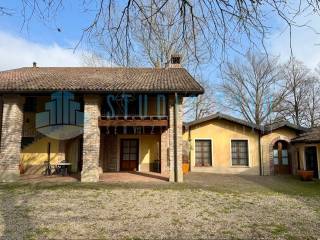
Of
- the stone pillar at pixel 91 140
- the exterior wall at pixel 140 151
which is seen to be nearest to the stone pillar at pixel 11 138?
the stone pillar at pixel 91 140

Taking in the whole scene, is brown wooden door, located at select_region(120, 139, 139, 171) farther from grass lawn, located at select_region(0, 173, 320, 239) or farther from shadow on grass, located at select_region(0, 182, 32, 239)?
shadow on grass, located at select_region(0, 182, 32, 239)

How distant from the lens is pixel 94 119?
1373cm

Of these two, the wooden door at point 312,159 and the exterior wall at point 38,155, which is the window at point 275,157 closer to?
the wooden door at point 312,159

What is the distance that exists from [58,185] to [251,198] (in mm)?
7372

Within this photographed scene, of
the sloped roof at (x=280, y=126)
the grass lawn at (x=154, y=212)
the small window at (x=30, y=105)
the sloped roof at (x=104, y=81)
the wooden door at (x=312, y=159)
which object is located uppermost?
the sloped roof at (x=104, y=81)

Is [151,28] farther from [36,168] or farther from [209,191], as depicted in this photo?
[36,168]

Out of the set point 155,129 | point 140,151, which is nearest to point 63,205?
point 155,129

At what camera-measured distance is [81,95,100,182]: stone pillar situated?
1327cm

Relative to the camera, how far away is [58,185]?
12.1 metres

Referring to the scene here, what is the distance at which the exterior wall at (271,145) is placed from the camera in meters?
18.4

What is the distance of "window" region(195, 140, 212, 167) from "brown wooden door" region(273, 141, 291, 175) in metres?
4.10

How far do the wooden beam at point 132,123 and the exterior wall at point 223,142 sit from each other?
18.3 ft

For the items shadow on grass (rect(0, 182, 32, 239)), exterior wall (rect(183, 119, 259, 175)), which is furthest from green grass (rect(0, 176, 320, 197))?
exterior wall (rect(183, 119, 259, 175))

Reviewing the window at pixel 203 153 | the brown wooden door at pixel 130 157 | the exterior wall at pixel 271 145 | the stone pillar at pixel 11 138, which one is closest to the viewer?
the stone pillar at pixel 11 138
